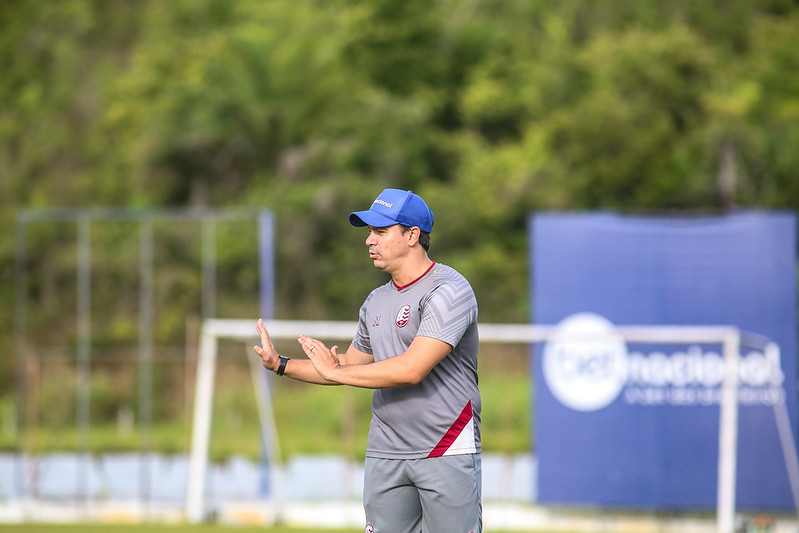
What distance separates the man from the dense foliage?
20.0 m

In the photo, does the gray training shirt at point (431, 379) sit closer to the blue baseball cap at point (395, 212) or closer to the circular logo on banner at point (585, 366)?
the blue baseball cap at point (395, 212)

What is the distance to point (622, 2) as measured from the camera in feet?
104

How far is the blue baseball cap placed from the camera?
15.0ft

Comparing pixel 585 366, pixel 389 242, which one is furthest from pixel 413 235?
pixel 585 366

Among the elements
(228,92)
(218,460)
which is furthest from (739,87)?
(218,460)

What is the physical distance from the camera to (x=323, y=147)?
2927 centimetres

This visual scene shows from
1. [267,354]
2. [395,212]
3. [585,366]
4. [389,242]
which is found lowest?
[585,366]

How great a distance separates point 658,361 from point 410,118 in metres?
17.6

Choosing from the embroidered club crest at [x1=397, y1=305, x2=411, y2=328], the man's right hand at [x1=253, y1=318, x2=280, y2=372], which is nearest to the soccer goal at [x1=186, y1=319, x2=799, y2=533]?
the man's right hand at [x1=253, y1=318, x2=280, y2=372]

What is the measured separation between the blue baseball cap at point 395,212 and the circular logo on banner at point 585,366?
858cm

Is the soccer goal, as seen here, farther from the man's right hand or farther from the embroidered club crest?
the embroidered club crest

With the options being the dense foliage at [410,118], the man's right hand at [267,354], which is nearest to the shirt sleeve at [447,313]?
the man's right hand at [267,354]

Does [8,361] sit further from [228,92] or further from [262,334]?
[262,334]

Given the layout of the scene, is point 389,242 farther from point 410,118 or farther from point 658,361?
point 410,118
